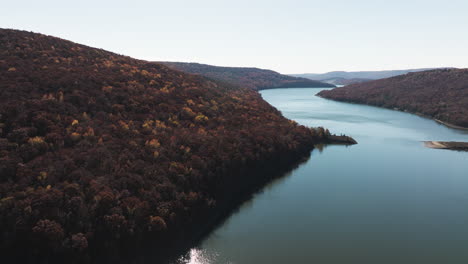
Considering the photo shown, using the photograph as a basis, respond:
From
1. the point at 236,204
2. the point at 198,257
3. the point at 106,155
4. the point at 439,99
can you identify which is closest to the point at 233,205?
the point at 236,204

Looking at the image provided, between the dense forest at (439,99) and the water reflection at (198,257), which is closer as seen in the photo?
the water reflection at (198,257)

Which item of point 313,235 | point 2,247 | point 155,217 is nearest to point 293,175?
point 313,235

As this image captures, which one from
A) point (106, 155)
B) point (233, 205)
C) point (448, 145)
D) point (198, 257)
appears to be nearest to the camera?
point (198, 257)

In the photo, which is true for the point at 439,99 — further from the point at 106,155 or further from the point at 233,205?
the point at 106,155

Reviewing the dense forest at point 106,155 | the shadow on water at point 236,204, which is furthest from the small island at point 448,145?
the shadow on water at point 236,204

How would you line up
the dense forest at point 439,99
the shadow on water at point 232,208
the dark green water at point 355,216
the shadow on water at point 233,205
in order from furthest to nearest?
the dense forest at point 439,99 < the dark green water at point 355,216 < the shadow on water at point 232,208 < the shadow on water at point 233,205

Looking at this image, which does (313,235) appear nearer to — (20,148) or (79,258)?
(79,258)

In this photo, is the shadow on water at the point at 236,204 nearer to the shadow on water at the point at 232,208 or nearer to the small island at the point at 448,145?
the shadow on water at the point at 232,208
